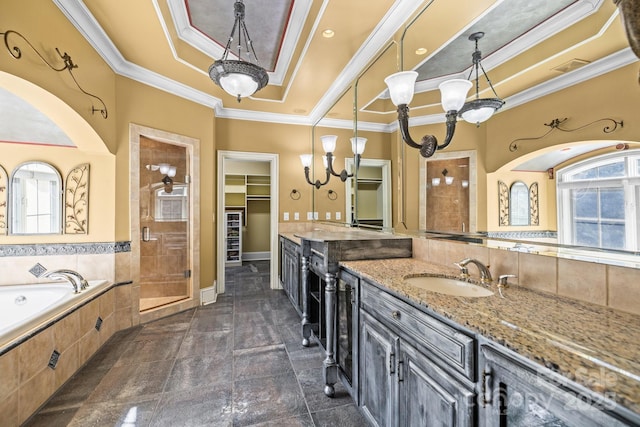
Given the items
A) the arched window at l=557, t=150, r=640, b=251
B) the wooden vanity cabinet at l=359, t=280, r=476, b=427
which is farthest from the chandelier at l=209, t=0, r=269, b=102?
the arched window at l=557, t=150, r=640, b=251

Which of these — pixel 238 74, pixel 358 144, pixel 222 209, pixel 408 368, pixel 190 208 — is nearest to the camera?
pixel 408 368

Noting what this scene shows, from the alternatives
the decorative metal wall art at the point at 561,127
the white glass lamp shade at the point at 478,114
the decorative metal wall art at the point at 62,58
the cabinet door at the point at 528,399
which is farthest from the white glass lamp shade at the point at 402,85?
the decorative metal wall art at the point at 62,58

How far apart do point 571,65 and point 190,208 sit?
3715 mm

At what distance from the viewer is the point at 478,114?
1.60 metres

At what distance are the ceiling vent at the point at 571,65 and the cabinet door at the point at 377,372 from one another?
1.32 metres

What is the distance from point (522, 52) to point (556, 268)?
3.29ft

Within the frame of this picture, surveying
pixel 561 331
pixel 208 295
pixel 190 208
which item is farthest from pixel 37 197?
pixel 561 331

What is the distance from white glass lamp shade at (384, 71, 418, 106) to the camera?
5.88 ft

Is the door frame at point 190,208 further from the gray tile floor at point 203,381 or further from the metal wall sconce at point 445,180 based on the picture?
the metal wall sconce at point 445,180

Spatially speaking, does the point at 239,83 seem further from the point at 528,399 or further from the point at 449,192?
the point at 528,399

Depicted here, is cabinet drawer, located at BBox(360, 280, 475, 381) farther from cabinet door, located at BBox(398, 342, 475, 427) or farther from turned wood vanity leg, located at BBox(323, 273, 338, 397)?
turned wood vanity leg, located at BBox(323, 273, 338, 397)

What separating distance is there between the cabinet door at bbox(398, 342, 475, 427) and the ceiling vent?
49.4 inches

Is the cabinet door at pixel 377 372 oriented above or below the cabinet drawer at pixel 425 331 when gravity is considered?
below

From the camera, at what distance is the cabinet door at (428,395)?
92cm
